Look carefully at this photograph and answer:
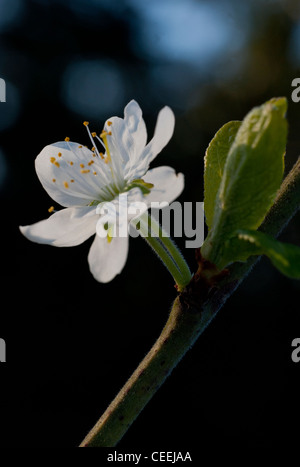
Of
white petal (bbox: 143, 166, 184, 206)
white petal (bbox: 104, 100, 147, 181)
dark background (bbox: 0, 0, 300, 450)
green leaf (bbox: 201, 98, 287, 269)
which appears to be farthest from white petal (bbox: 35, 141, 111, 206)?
dark background (bbox: 0, 0, 300, 450)

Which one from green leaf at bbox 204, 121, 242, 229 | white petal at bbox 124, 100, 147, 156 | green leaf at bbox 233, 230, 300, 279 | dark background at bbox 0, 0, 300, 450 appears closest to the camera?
green leaf at bbox 233, 230, 300, 279

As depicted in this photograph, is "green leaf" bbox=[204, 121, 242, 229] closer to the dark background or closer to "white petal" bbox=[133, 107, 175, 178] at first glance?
"white petal" bbox=[133, 107, 175, 178]

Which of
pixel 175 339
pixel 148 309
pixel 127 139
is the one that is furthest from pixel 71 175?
pixel 148 309

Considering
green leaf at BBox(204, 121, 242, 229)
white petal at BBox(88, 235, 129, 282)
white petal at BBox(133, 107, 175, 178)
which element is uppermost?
white petal at BBox(133, 107, 175, 178)

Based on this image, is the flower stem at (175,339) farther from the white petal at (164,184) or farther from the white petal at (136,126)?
the white petal at (136,126)

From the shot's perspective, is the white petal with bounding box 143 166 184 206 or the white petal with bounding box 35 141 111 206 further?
the white petal with bounding box 35 141 111 206

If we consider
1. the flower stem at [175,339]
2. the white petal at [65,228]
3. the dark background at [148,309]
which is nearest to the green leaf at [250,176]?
the flower stem at [175,339]
